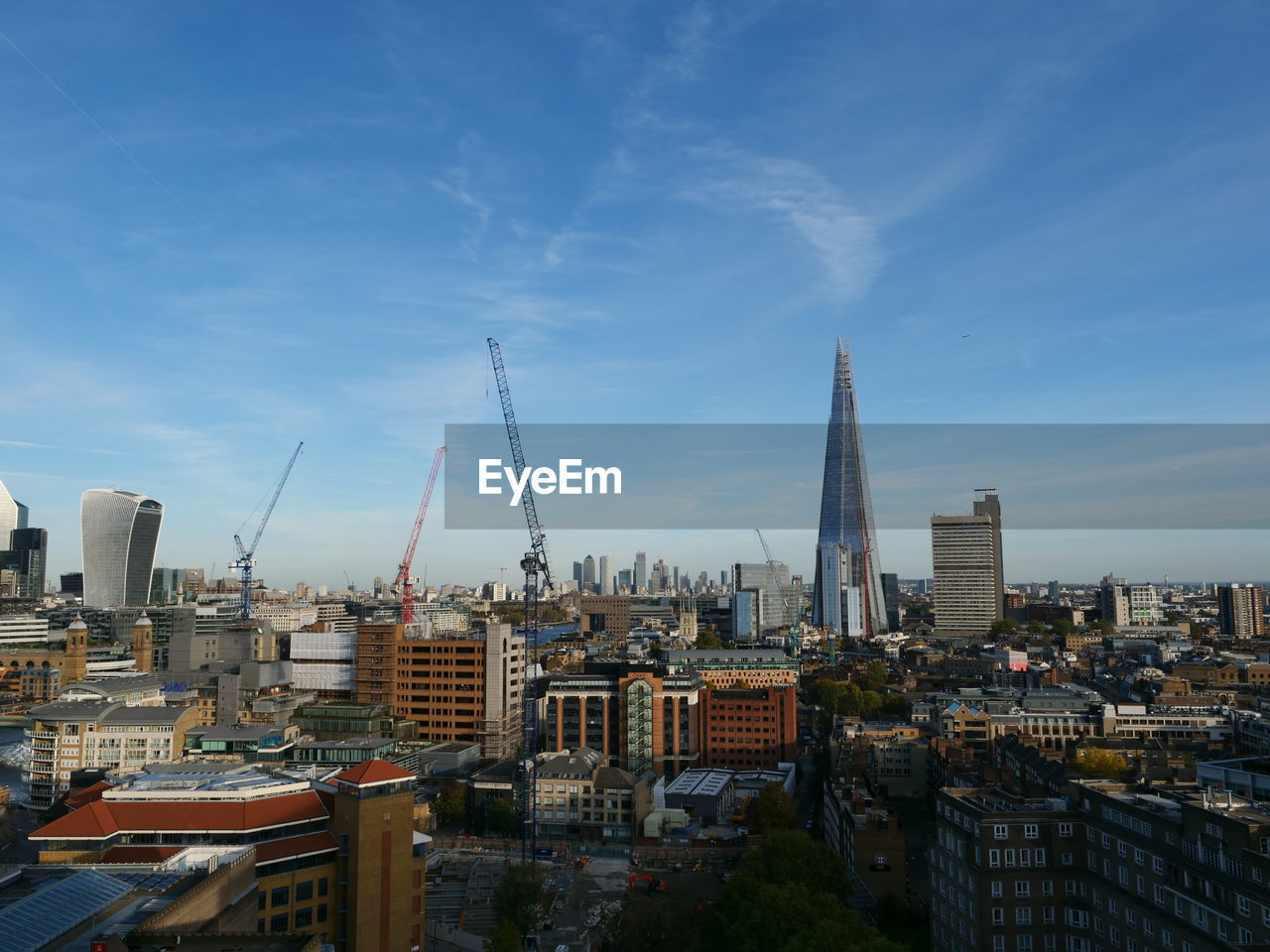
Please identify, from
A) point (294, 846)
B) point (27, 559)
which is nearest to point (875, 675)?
point (294, 846)

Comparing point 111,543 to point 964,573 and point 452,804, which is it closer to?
point 452,804

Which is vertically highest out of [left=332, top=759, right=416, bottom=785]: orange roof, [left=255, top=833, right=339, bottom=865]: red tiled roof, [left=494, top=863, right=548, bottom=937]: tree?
[left=332, top=759, right=416, bottom=785]: orange roof

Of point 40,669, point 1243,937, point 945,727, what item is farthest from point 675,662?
point 40,669

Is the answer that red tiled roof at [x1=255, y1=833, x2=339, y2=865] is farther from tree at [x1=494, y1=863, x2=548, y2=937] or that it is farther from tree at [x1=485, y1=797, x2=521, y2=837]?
tree at [x1=485, y1=797, x2=521, y2=837]

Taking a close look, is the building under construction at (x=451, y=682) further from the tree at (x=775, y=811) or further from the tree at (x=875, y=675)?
the tree at (x=875, y=675)

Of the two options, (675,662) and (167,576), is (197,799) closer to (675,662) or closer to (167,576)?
(675,662)

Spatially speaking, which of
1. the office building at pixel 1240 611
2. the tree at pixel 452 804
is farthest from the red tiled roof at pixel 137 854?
the office building at pixel 1240 611

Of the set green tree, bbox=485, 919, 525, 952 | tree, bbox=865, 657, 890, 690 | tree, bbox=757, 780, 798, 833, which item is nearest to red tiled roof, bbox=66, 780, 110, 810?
green tree, bbox=485, 919, 525, 952
